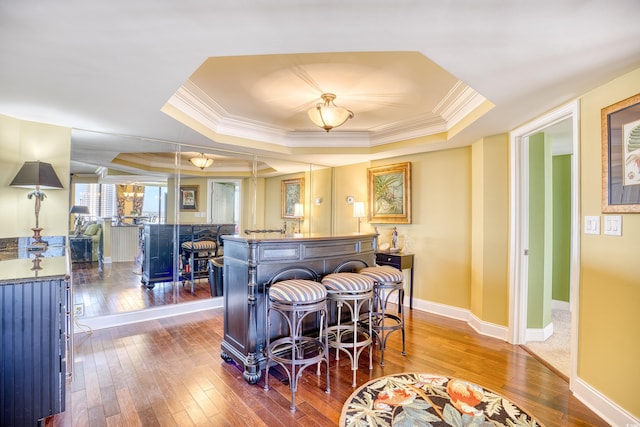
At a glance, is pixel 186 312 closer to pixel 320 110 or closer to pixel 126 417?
pixel 126 417

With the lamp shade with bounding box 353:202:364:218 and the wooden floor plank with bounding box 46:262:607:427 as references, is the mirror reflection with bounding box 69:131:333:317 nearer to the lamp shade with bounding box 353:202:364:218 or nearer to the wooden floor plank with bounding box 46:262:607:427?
the wooden floor plank with bounding box 46:262:607:427

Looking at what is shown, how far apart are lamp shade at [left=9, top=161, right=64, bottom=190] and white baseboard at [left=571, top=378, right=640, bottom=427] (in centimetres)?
487

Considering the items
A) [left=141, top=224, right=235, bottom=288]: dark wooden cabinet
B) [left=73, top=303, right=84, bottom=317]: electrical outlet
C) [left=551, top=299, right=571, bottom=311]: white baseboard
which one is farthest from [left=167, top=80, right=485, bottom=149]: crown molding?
[left=551, top=299, right=571, bottom=311]: white baseboard

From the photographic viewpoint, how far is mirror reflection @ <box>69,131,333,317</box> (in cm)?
365

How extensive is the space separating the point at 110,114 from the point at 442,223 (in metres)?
4.08

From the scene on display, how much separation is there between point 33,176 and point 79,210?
0.80 metres

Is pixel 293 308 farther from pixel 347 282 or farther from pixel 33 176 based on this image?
pixel 33 176

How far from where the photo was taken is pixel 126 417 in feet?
6.27

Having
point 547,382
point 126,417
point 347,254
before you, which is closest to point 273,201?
point 347,254

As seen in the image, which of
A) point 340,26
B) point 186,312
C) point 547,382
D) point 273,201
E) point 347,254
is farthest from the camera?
point 273,201

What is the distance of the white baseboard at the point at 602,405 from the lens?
1847 mm

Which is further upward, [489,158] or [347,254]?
[489,158]

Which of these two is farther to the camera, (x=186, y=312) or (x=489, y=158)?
(x=186, y=312)

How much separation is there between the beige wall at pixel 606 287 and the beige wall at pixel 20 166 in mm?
4870
